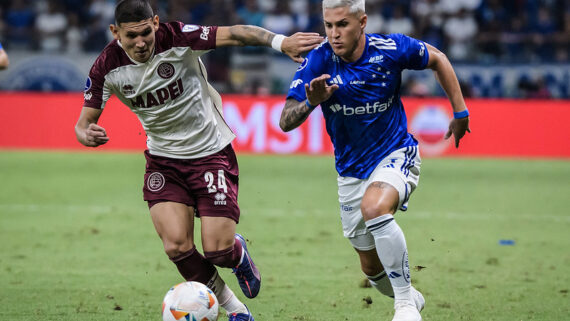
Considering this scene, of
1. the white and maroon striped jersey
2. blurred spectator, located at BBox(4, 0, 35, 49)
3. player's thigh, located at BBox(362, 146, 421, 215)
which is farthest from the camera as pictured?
blurred spectator, located at BBox(4, 0, 35, 49)

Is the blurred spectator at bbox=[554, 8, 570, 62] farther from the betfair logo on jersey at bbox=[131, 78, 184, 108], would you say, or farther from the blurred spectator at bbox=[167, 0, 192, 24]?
the betfair logo on jersey at bbox=[131, 78, 184, 108]

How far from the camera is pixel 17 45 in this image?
20.3 meters

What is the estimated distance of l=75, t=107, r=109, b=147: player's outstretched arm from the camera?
5.33 m

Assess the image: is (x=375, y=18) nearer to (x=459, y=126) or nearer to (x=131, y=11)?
(x=459, y=126)

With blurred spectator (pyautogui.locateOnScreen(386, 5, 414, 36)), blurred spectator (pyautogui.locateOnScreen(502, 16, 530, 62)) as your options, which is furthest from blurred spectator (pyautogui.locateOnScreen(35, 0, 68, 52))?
blurred spectator (pyautogui.locateOnScreen(502, 16, 530, 62))

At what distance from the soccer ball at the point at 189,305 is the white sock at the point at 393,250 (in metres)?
1.14

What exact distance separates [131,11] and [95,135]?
900 mm

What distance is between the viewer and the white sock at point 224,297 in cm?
570

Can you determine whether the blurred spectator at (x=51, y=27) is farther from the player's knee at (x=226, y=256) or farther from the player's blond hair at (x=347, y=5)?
the player's blond hair at (x=347, y=5)

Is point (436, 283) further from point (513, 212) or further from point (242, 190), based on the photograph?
point (242, 190)

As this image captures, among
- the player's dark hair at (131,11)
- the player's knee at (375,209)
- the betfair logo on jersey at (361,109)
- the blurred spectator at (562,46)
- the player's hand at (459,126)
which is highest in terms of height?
the player's dark hair at (131,11)

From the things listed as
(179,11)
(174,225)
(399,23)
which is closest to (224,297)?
(174,225)

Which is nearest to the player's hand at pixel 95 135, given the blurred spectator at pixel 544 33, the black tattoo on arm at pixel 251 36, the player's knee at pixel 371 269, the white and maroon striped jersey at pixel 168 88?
the white and maroon striped jersey at pixel 168 88

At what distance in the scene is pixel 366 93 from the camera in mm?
5430
